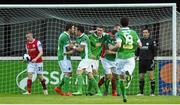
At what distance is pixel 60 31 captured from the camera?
22.5m

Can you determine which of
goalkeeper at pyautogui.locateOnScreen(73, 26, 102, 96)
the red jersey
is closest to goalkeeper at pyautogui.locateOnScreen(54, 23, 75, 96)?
goalkeeper at pyautogui.locateOnScreen(73, 26, 102, 96)

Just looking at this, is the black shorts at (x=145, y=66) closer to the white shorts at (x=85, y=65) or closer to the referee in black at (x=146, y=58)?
the referee in black at (x=146, y=58)

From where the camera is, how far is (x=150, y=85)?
2125 centimetres

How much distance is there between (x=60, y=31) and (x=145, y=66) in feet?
10.7

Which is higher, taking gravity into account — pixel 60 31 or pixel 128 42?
pixel 60 31

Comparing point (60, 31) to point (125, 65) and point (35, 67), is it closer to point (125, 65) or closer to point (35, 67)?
point (35, 67)

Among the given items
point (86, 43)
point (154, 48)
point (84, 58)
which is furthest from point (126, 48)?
point (154, 48)

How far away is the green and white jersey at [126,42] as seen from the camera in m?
16.4

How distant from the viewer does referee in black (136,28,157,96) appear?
20.5 m

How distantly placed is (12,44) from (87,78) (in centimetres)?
311

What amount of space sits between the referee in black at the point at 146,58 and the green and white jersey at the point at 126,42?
390 cm

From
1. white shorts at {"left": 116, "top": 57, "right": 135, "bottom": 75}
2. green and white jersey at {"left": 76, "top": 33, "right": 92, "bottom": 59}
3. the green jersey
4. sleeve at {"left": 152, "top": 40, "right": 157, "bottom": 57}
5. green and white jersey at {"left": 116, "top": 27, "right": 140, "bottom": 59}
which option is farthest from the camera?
sleeve at {"left": 152, "top": 40, "right": 157, "bottom": 57}

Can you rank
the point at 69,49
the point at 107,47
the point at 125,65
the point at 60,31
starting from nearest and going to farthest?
the point at 125,65, the point at 69,49, the point at 107,47, the point at 60,31

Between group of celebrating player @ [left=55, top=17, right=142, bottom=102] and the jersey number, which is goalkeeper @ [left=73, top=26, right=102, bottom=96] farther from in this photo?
the jersey number
